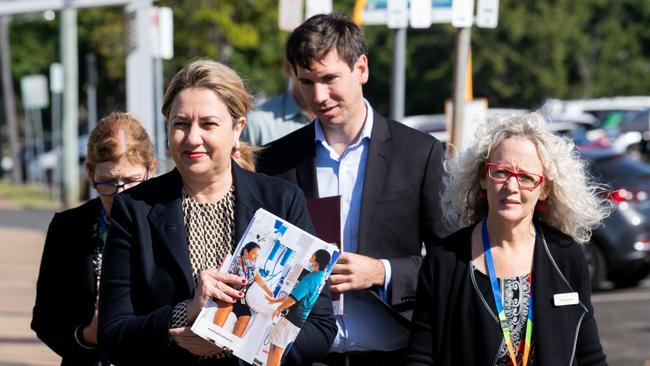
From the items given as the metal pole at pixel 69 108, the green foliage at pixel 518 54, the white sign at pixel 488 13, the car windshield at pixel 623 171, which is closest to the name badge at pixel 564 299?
the white sign at pixel 488 13

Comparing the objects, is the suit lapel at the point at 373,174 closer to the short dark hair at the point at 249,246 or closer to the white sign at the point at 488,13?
the short dark hair at the point at 249,246

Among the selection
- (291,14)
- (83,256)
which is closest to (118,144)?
(83,256)

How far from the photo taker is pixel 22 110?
60.1 metres

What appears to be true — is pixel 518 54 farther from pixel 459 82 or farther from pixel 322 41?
pixel 322 41

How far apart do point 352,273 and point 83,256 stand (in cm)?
94

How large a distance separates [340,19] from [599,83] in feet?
188

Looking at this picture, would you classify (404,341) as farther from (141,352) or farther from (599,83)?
(599,83)

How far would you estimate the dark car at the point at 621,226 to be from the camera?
45.2 feet

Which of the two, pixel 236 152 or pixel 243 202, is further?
pixel 236 152

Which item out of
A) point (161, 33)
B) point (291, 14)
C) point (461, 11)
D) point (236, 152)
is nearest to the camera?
point (236, 152)

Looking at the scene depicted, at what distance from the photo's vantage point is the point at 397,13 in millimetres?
9195

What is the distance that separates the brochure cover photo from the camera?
11.0 ft

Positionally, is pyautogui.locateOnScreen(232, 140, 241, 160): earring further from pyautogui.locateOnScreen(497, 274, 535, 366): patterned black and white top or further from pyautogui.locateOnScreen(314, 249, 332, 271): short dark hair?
pyautogui.locateOnScreen(497, 274, 535, 366): patterned black and white top

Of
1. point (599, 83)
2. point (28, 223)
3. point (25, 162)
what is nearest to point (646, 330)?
point (28, 223)
